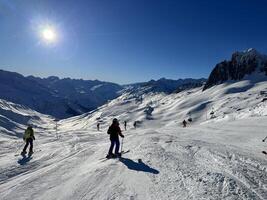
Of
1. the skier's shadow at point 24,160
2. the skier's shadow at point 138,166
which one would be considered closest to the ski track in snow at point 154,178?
the skier's shadow at point 138,166

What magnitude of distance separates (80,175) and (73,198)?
114 inches

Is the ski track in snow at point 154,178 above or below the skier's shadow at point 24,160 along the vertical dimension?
below

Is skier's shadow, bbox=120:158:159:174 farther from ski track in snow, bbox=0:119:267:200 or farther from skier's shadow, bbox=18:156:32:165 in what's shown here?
skier's shadow, bbox=18:156:32:165

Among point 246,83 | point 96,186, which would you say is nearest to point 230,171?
point 96,186

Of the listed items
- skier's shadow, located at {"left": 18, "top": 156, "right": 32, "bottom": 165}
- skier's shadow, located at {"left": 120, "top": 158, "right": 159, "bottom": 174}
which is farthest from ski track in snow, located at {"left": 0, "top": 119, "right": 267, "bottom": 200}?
skier's shadow, located at {"left": 18, "top": 156, "right": 32, "bottom": 165}

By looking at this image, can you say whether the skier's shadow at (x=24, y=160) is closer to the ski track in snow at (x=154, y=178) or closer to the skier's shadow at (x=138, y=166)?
the ski track in snow at (x=154, y=178)

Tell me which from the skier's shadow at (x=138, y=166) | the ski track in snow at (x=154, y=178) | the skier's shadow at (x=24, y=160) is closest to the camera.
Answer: the ski track in snow at (x=154, y=178)

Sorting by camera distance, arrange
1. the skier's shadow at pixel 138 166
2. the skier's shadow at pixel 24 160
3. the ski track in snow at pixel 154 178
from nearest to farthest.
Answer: the ski track in snow at pixel 154 178
the skier's shadow at pixel 138 166
the skier's shadow at pixel 24 160

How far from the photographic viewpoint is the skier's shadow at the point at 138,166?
12.5 metres

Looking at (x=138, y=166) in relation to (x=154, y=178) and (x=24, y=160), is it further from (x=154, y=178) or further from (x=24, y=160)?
(x=24, y=160)

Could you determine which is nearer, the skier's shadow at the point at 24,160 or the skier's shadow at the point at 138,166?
the skier's shadow at the point at 138,166

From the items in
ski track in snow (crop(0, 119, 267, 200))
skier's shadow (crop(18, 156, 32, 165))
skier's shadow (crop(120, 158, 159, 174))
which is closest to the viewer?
ski track in snow (crop(0, 119, 267, 200))

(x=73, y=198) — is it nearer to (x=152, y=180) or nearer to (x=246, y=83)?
(x=152, y=180)

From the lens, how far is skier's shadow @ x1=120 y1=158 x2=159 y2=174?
12.5 metres
